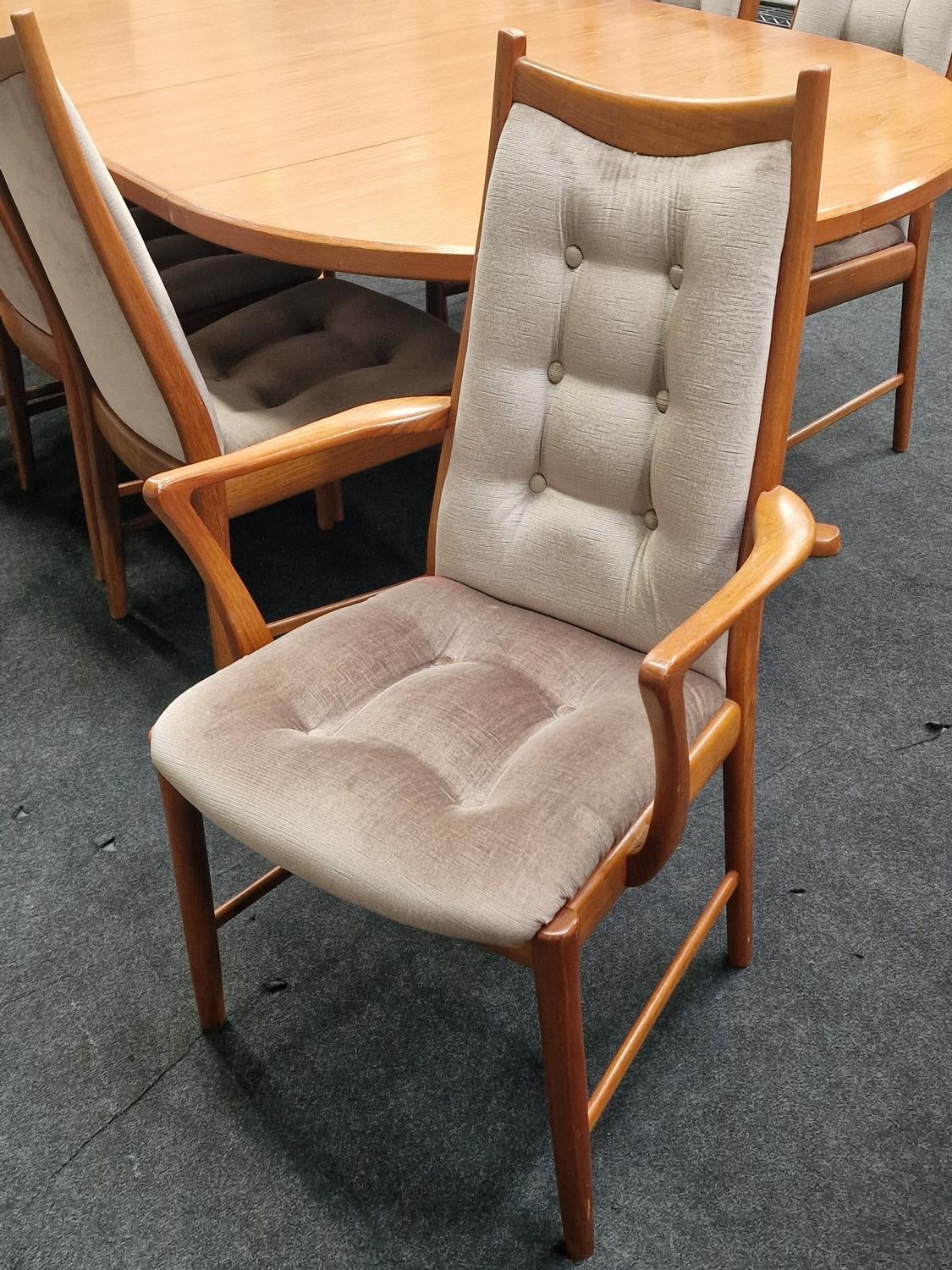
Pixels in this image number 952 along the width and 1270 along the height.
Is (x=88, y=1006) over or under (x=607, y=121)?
under

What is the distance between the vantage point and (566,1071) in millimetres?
1014

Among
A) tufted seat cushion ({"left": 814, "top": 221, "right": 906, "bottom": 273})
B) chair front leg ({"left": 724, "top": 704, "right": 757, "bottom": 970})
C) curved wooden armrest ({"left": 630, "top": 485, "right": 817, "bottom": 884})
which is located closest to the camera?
curved wooden armrest ({"left": 630, "top": 485, "right": 817, "bottom": 884})

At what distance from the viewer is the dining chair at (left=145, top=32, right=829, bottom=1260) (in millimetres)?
990

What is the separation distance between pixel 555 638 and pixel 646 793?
0.93ft

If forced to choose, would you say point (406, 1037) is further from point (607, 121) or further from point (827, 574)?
point (827, 574)

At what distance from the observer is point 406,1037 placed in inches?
53.4

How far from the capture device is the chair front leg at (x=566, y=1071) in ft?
3.11

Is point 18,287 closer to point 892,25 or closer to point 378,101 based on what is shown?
point 378,101

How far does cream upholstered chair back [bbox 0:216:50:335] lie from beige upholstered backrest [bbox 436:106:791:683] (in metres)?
0.90

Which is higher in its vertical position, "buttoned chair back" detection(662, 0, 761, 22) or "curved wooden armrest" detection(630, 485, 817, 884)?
"buttoned chair back" detection(662, 0, 761, 22)

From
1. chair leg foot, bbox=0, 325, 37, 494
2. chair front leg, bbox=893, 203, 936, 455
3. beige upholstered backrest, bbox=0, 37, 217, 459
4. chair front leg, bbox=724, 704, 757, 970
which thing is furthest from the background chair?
chair front leg, bbox=724, 704, 757, 970

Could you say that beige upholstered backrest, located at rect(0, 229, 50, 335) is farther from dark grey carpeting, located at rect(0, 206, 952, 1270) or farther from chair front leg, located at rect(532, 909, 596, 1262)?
chair front leg, located at rect(532, 909, 596, 1262)

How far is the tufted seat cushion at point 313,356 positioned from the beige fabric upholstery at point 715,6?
131 cm

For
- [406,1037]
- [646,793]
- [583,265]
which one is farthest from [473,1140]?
[583,265]
